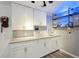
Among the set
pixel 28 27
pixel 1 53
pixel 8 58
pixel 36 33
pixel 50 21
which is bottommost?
pixel 8 58

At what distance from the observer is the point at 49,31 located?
18.1ft

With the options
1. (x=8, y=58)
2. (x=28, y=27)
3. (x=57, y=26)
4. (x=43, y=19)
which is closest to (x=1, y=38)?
(x=8, y=58)

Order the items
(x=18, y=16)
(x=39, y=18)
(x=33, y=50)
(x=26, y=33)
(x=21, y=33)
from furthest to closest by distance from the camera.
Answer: (x=39, y=18) < (x=26, y=33) < (x=21, y=33) < (x=18, y=16) < (x=33, y=50)

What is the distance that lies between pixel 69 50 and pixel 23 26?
244cm

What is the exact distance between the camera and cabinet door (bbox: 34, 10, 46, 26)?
14.6ft

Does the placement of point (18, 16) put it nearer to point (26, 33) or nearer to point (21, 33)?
point (21, 33)

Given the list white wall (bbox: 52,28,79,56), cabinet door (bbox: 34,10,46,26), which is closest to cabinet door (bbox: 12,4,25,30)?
cabinet door (bbox: 34,10,46,26)

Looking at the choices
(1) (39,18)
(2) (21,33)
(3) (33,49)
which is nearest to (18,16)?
(2) (21,33)

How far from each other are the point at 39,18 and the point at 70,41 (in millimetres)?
1850

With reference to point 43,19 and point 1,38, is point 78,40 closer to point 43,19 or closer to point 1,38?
point 43,19

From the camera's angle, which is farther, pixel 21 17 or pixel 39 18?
pixel 39 18

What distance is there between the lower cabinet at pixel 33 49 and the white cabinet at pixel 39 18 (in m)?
0.96

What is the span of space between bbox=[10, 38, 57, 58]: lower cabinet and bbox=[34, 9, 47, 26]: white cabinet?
0.96m

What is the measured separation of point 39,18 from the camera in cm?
463
